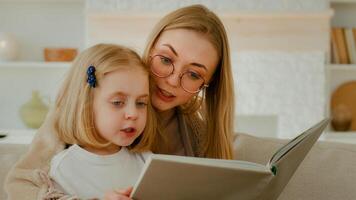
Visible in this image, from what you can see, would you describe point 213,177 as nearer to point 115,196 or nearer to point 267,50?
point 115,196

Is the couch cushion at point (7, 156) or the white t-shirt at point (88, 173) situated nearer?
the white t-shirt at point (88, 173)

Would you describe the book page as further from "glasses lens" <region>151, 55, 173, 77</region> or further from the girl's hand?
"glasses lens" <region>151, 55, 173, 77</region>

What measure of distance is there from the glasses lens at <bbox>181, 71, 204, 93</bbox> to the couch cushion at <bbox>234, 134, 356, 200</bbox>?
273 millimetres

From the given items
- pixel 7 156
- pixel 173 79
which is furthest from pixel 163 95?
pixel 7 156

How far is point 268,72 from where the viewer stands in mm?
4785

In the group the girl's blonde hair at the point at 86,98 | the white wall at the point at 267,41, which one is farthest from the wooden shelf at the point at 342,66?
the girl's blonde hair at the point at 86,98

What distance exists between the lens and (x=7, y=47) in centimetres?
484

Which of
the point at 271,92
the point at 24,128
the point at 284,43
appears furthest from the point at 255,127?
the point at 24,128

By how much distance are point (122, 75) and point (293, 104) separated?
340 centimetres

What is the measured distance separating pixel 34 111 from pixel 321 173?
330cm

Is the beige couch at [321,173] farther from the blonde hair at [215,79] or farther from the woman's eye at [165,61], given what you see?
the woman's eye at [165,61]

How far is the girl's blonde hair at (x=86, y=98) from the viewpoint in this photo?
1.56 meters

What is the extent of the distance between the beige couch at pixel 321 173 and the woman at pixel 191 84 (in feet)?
0.53

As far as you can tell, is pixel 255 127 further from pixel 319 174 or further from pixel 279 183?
pixel 279 183
